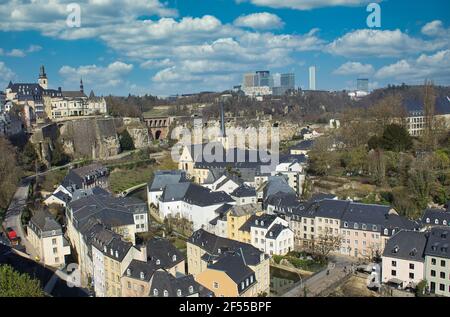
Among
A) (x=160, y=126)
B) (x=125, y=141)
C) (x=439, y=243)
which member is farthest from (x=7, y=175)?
(x=160, y=126)

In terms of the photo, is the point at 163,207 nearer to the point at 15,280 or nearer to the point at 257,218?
the point at 257,218

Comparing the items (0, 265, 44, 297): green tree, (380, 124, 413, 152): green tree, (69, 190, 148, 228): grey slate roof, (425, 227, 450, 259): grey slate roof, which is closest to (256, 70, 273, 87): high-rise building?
(380, 124, 413, 152): green tree

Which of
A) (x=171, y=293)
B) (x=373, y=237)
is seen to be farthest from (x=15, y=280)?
(x=373, y=237)

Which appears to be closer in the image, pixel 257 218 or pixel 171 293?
pixel 171 293

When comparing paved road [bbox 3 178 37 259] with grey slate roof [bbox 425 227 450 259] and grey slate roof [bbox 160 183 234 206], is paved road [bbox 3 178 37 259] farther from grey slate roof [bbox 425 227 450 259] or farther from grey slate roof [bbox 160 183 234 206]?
grey slate roof [bbox 425 227 450 259]

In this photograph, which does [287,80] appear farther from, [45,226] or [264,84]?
[45,226]

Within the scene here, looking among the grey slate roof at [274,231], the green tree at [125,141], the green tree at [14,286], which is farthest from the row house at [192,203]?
the green tree at [125,141]
